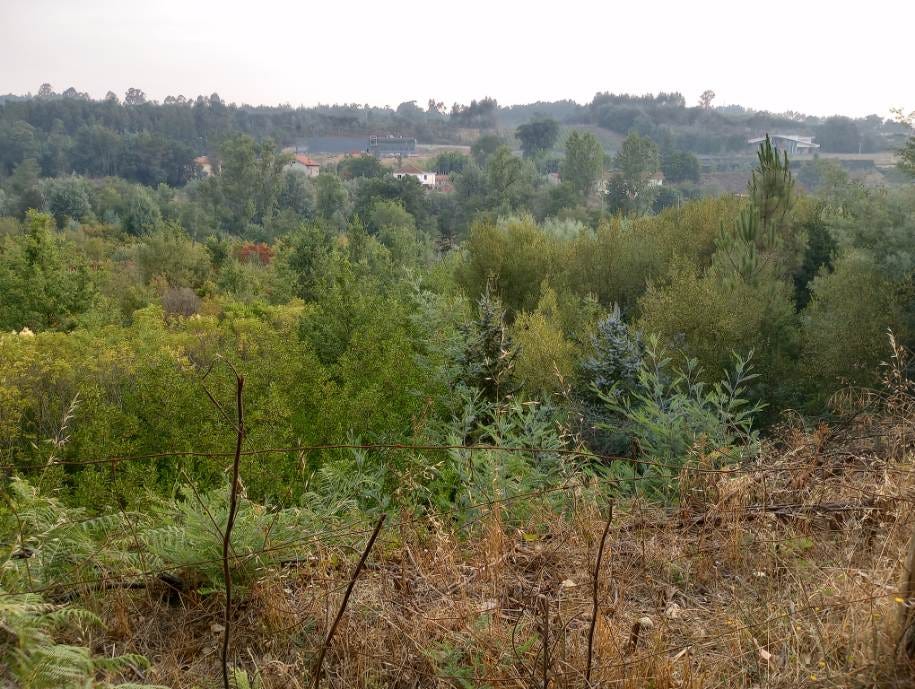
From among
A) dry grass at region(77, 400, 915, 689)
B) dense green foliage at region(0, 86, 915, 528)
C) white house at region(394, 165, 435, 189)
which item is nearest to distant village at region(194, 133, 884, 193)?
white house at region(394, 165, 435, 189)

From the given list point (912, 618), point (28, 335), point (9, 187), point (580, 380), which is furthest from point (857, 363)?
point (9, 187)

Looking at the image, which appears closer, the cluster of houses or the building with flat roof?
the cluster of houses

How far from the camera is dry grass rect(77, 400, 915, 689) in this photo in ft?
6.50

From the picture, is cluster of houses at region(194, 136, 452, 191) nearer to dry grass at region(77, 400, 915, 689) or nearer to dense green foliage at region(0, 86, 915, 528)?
dense green foliage at region(0, 86, 915, 528)

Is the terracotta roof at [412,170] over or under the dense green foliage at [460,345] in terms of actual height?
over

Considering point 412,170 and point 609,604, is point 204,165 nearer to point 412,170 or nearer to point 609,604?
point 412,170

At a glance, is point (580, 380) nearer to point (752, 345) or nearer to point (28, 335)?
point (752, 345)

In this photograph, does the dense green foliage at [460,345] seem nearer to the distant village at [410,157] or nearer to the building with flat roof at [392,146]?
the distant village at [410,157]

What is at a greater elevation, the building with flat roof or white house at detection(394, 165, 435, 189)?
the building with flat roof

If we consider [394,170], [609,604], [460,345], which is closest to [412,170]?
[394,170]

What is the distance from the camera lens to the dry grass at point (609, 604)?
198cm

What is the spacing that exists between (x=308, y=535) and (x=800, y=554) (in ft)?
6.17

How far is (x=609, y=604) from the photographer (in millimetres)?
2387

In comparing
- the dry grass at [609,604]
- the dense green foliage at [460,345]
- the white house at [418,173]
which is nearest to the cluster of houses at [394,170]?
the white house at [418,173]
